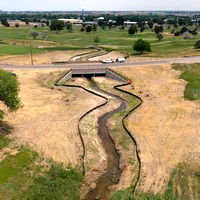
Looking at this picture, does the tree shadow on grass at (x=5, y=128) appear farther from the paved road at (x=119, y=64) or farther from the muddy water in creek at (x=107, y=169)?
the paved road at (x=119, y=64)

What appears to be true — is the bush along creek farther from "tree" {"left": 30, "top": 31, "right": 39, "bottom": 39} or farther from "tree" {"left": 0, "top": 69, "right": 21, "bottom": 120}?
"tree" {"left": 30, "top": 31, "right": 39, "bottom": 39}

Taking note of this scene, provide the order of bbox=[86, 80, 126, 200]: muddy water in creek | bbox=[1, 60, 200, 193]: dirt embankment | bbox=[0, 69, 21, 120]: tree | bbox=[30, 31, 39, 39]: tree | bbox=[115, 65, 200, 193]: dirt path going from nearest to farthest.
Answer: bbox=[86, 80, 126, 200]: muddy water in creek, bbox=[115, 65, 200, 193]: dirt path, bbox=[1, 60, 200, 193]: dirt embankment, bbox=[0, 69, 21, 120]: tree, bbox=[30, 31, 39, 39]: tree

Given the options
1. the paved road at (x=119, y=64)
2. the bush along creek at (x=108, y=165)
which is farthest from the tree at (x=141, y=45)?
the bush along creek at (x=108, y=165)

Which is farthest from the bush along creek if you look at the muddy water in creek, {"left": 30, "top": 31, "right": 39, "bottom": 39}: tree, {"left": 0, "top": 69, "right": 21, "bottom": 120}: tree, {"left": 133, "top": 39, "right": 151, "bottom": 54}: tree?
{"left": 30, "top": 31, "right": 39, "bottom": 39}: tree

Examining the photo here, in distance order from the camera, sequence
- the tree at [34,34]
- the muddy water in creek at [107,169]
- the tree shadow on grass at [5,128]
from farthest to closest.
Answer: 1. the tree at [34,34]
2. the tree shadow on grass at [5,128]
3. the muddy water in creek at [107,169]

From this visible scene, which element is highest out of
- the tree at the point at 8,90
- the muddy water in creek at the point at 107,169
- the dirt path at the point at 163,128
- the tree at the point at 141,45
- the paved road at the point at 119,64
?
the tree at the point at 8,90

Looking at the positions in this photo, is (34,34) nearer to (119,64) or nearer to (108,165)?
(119,64)

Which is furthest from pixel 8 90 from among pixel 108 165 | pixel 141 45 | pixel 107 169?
pixel 141 45

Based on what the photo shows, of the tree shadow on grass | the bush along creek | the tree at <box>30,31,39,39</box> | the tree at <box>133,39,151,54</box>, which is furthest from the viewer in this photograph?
the tree at <box>30,31,39,39</box>

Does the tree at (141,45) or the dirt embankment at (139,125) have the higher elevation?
the tree at (141,45)
